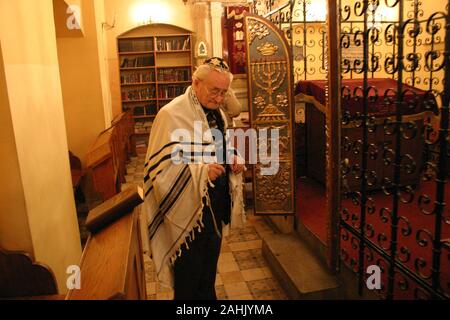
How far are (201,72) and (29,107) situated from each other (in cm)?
90

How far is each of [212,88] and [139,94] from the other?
7149 mm

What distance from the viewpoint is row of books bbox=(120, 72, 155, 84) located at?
28.5ft

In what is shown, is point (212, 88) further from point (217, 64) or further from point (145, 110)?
point (145, 110)

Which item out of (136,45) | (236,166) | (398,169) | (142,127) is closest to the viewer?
(398,169)

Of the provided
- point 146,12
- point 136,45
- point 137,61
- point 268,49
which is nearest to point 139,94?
point 137,61

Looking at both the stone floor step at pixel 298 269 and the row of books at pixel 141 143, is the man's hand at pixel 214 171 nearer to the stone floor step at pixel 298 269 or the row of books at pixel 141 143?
the stone floor step at pixel 298 269

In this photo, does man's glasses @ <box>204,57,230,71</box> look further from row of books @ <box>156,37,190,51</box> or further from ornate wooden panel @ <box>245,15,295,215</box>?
row of books @ <box>156,37,190,51</box>

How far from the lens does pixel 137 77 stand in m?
8.73

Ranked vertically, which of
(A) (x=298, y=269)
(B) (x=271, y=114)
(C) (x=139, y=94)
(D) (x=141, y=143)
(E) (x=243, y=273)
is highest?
(C) (x=139, y=94)

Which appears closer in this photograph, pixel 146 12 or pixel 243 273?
pixel 243 273

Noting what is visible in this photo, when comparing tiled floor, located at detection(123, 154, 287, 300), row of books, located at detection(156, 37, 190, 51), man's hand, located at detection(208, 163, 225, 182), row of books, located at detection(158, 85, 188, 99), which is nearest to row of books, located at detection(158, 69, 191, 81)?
row of books, located at detection(158, 85, 188, 99)

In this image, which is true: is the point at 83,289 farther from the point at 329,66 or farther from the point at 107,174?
the point at 107,174

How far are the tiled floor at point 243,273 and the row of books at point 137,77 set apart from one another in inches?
219

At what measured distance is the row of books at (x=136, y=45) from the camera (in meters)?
8.52
